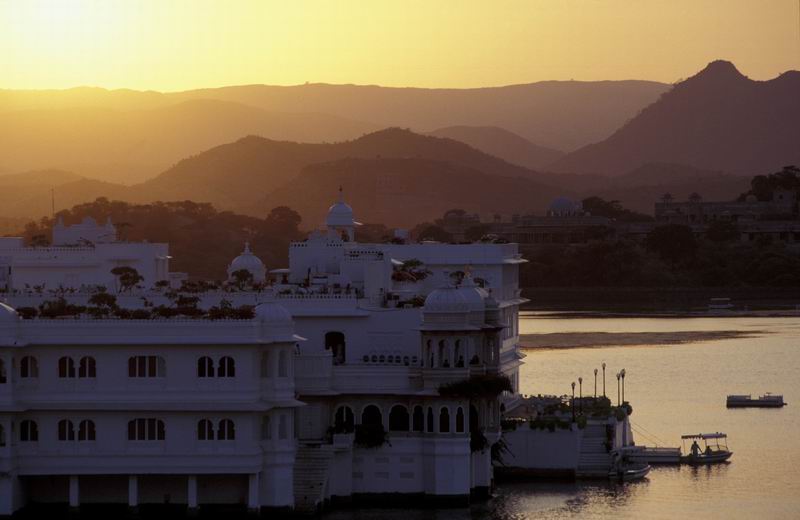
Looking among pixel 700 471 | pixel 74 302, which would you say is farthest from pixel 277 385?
pixel 700 471

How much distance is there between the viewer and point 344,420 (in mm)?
57781

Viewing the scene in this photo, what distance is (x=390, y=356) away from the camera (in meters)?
59.7

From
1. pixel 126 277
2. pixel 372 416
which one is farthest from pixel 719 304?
pixel 372 416

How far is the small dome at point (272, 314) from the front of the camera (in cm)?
5400

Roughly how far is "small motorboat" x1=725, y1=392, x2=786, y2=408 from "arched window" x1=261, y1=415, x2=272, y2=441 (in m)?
34.2

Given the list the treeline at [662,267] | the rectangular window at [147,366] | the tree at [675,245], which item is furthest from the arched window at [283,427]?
the tree at [675,245]

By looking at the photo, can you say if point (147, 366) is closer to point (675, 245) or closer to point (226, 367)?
point (226, 367)

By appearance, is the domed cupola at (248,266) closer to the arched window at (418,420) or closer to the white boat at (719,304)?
the arched window at (418,420)

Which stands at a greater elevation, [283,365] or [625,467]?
[283,365]

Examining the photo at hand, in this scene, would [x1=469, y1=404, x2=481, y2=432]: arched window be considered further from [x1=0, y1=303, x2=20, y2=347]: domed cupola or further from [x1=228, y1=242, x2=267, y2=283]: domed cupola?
[x1=228, y1=242, x2=267, y2=283]: domed cupola

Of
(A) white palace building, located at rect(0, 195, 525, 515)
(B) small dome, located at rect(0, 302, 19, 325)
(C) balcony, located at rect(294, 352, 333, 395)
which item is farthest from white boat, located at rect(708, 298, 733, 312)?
(B) small dome, located at rect(0, 302, 19, 325)

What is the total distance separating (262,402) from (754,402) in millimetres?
35446

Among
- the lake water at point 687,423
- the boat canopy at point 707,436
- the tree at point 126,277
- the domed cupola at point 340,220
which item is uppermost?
the domed cupola at point 340,220

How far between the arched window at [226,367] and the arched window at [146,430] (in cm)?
183
